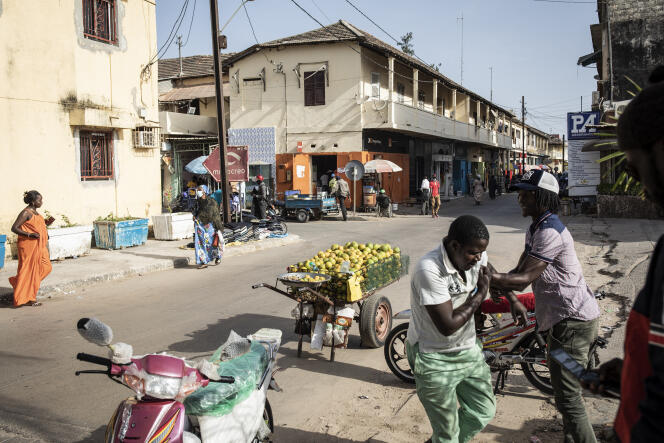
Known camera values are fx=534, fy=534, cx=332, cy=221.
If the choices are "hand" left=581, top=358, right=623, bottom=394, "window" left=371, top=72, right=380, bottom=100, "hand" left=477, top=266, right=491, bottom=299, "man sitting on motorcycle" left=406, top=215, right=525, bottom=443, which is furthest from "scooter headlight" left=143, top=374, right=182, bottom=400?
"window" left=371, top=72, right=380, bottom=100

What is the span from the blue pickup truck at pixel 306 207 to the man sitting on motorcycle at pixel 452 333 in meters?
19.3

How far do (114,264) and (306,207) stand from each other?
38.1 feet

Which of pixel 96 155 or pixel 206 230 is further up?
pixel 96 155

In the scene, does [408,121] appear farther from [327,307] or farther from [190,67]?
[327,307]

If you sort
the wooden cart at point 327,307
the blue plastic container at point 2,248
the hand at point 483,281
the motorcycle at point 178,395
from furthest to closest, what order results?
1. the blue plastic container at point 2,248
2. the wooden cart at point 327,307
3. the hand at point 483,281
4. the motorcycle at point 178,395

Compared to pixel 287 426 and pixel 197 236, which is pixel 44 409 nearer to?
pixel 287 426

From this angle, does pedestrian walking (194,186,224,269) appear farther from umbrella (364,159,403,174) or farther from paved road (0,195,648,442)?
umbrella (364,159,403,174)

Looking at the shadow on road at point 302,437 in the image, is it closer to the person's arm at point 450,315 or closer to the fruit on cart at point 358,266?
the person's arm at point 450,315

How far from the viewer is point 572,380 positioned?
3301mm

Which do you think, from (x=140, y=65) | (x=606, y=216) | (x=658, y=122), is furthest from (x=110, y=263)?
(x=606, y=216)

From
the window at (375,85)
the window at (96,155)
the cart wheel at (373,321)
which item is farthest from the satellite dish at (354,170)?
the cart wheel at (373,321)

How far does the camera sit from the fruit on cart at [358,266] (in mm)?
5934

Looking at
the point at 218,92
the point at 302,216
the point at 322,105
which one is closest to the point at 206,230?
the point at 218,92

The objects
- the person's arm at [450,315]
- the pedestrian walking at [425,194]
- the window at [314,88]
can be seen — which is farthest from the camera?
the window at [314,88]
